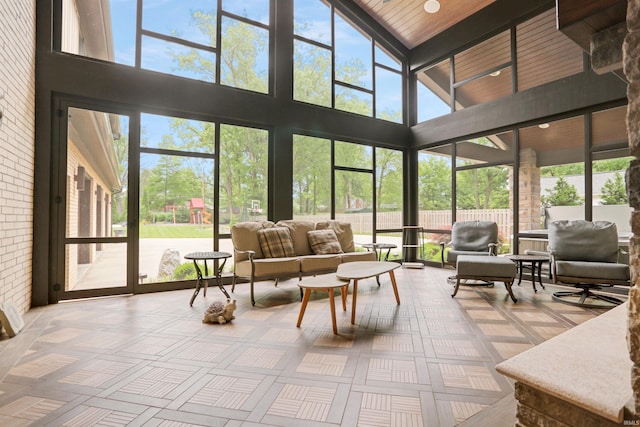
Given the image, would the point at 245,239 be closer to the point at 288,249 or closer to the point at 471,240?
the point at 288,249

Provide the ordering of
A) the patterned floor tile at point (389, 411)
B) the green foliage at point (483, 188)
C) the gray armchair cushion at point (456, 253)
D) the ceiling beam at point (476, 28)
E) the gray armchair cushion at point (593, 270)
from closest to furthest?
the patterned floor tile at point (389, 411) → the gray armchair cushion at point (593, 270) → the gray armchair cushion at point (456, 253) → the ceiling beam at point (476, 28) → the green foliage at point (483, 188)

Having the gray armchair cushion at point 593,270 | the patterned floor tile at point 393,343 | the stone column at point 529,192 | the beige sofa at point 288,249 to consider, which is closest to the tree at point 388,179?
the beige sofa at point 288,249

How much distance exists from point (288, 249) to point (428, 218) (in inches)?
149

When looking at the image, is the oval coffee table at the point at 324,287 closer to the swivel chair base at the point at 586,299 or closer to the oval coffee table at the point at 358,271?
the oval coffee table at the point at 358,271

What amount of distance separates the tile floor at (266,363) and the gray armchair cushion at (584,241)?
883 mm

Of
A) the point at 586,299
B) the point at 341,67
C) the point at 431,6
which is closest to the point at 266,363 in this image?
the point at 586,299

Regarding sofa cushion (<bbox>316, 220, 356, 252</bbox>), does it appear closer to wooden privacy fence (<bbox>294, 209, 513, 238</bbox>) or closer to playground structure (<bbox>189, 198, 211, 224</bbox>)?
wooden privacy fence (<bbox>294, 209, 513, 238</bbox>)

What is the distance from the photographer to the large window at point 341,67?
6.05 m

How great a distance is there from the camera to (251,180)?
5.39 m

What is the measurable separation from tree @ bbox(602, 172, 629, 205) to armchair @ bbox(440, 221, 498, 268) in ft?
4.73

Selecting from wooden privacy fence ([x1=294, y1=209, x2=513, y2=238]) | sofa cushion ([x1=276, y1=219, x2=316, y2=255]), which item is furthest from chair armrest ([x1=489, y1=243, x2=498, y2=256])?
sofa cushion ([x1=276, y1=219, x2=316, y2=255])

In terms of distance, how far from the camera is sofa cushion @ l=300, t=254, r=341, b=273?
429cm

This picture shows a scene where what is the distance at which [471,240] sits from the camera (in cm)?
529

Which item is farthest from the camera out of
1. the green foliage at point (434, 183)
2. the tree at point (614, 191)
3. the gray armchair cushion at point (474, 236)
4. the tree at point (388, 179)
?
the tree at point (388, 179)
